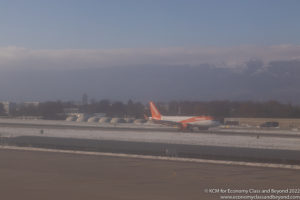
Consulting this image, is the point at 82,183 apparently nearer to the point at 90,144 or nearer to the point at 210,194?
the point at 210,194

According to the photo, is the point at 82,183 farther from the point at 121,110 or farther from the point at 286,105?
the point at 121,110

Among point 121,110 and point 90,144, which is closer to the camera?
point 90,144

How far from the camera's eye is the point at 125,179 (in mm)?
14648

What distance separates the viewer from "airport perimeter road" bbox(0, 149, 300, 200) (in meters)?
12.0

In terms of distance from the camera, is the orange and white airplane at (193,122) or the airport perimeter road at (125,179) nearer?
the airport perimeter road at (125,179)

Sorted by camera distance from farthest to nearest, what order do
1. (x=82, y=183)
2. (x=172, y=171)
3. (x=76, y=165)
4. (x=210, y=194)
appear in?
(x=76, y=165) → (x=172, y=171) → (x=82, y=183) → (x=210, y=194)

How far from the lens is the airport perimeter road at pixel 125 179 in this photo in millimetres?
12047

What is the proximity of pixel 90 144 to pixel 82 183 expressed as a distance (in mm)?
17631

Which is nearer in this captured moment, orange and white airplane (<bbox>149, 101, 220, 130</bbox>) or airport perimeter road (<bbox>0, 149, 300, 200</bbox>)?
airport perimeter road (<bbox>0, 149, 300, 200</bbox>)

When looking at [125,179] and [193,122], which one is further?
[193,122]

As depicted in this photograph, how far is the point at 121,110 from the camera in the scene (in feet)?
387

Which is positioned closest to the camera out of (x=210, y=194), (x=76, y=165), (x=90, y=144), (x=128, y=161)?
(x=210, y=194)

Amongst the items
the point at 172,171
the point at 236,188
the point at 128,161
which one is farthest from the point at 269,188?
the point at 128,161

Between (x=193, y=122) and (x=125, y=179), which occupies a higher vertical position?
(x=125, y=179)
